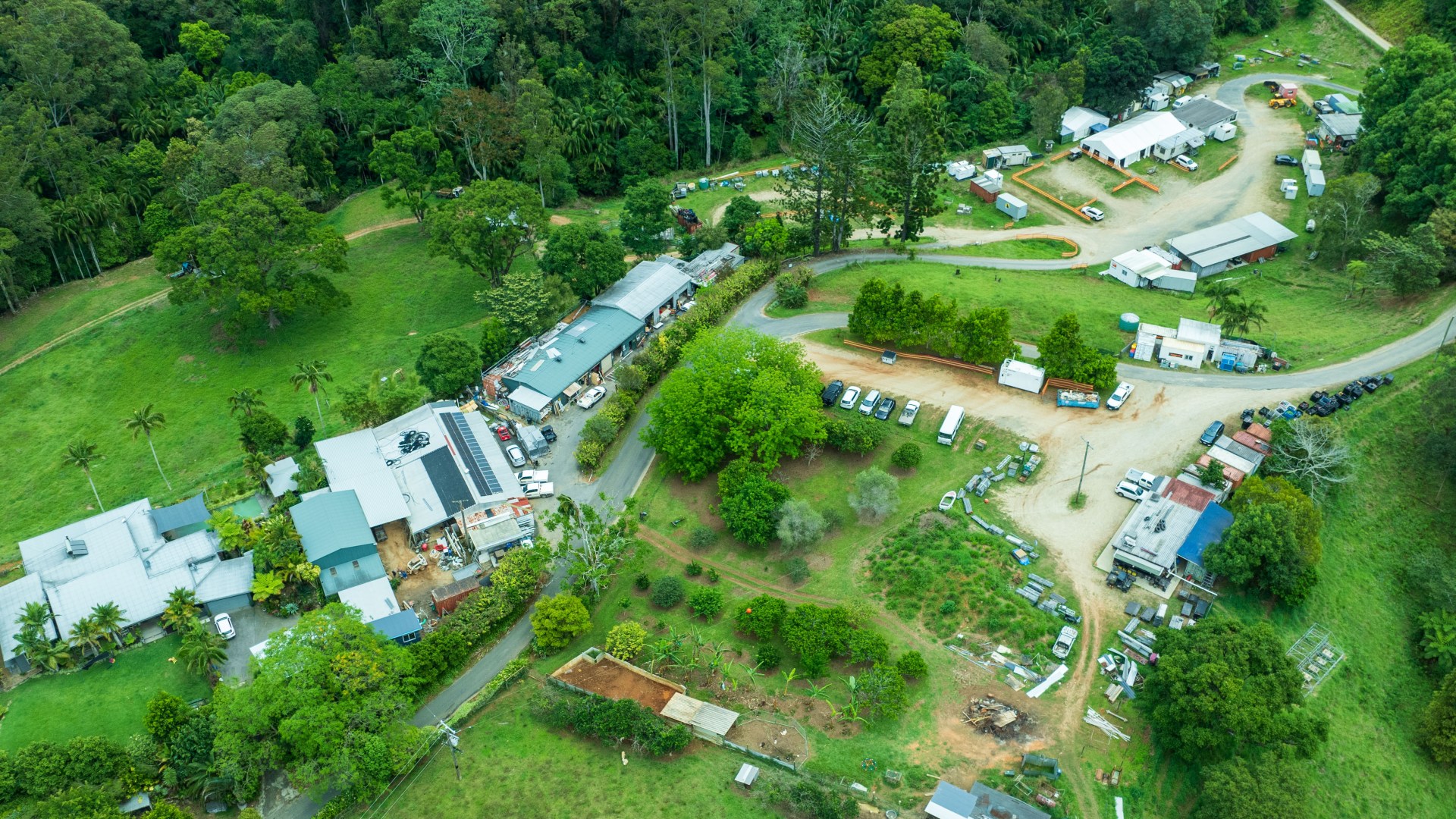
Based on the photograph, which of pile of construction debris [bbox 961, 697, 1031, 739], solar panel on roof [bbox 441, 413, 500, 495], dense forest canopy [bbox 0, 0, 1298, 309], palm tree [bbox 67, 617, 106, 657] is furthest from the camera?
dense forest canopy [bbox 0, 0, 1298, 309]

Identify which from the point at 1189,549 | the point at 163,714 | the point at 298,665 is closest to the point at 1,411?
the point at 163,714

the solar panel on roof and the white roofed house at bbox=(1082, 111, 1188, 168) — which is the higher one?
the white roofed house at bbox=(1082, 111, 1188, 168)

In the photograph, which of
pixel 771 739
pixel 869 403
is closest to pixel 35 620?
pixel 771 739

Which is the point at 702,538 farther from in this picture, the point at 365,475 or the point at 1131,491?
the point at 1131,491

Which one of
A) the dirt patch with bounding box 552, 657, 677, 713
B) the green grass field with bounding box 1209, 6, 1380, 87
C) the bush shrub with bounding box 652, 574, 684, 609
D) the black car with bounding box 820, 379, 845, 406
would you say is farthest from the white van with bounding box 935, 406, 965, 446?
the green grass field with bounding box 1209, 6, 1380, 87

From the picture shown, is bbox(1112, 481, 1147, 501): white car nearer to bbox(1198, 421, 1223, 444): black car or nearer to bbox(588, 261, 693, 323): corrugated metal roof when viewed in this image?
bbox(1198, 421, 1223, 444): black car

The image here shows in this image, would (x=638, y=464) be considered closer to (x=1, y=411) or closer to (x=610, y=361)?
(x=610, y=361)

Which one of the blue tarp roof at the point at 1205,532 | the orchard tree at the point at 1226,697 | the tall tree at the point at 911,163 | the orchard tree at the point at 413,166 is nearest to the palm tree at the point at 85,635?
the orchard tree at the point at 413,166
